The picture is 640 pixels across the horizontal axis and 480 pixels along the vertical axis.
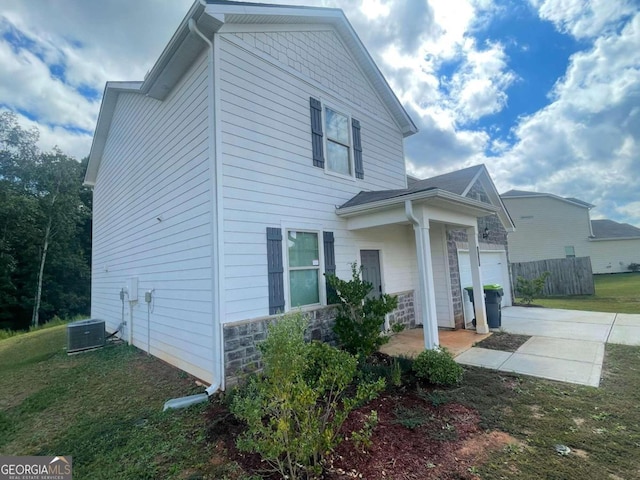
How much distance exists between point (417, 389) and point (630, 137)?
57.4 feet

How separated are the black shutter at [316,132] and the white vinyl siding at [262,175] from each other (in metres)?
0.17

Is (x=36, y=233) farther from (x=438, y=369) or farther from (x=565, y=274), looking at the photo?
(x=565, y=274)

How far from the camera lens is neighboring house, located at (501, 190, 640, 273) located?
2275 centimetres

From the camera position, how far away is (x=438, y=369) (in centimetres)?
429

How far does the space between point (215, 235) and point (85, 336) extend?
6.37 m

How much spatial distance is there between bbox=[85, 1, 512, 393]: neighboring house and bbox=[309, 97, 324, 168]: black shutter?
0.15ft

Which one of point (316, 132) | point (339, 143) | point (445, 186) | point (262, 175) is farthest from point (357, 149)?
point (262, 175)

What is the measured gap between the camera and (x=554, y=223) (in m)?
22.9

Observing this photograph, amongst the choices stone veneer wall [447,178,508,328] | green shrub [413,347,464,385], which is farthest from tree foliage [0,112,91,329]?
stone veneer wall [447,178,508,328]

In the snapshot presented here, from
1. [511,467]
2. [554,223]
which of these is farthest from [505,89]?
[554,223]

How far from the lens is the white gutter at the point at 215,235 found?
4344 mm

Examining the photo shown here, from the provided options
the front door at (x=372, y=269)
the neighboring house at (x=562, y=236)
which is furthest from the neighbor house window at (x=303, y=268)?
the neighboring house at (x=562, y=236)

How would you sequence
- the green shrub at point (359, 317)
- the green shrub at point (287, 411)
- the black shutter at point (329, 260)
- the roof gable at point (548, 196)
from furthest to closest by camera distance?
the roof gable at point (548, 196) < the black shutter at point (329, 260) < the green shrub at point (359, 317) < the green shrub at point (287, 411)

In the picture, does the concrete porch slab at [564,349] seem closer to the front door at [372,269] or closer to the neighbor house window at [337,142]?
the front door at [372,269]
